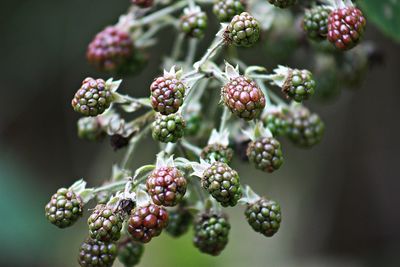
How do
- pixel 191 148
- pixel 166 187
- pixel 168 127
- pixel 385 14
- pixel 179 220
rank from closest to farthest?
pixel 166 187, pixel 168 127, pixel 191 148, pixel 179 220, pixel 385 14

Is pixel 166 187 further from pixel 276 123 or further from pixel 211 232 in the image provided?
pixel 276 123

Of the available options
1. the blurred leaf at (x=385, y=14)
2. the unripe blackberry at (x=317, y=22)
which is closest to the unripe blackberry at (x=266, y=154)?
the unripe blackberry at (x=317, y=22)

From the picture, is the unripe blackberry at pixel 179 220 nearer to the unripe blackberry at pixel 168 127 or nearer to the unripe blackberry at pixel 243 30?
the unripe blackberry at pixel 168 127

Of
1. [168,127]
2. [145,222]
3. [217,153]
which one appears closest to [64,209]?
[145,222]

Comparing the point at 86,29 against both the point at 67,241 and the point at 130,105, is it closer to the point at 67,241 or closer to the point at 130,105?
the point at 67,241

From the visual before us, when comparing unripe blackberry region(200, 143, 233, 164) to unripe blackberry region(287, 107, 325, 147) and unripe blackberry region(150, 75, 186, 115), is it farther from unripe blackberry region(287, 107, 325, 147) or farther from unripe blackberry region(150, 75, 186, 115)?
unripe blackberry region(287, 107, 325, 147)

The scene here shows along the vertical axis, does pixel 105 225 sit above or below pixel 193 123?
below

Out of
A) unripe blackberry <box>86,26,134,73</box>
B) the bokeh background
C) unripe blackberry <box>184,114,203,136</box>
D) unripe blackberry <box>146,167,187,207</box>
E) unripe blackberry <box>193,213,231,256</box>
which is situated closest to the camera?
unripe blackberry <box>146,167,187,207</box>

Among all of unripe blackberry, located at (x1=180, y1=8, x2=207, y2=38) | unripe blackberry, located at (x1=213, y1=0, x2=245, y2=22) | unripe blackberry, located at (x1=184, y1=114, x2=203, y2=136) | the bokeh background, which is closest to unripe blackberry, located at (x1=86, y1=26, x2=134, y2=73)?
unripe blackberry, located at (x1=180, y1=8, x2=207, y2=38)
